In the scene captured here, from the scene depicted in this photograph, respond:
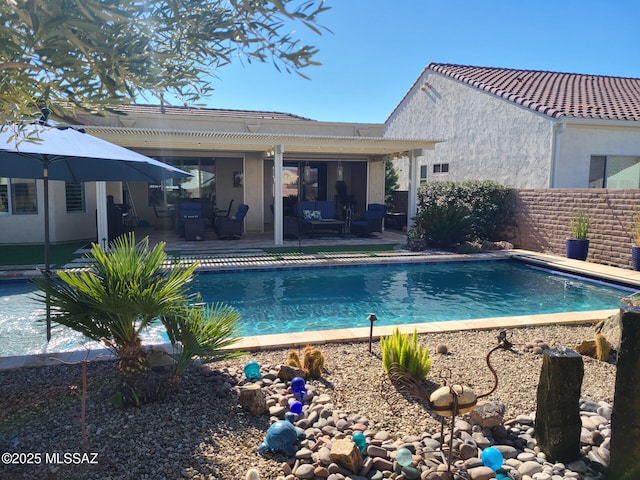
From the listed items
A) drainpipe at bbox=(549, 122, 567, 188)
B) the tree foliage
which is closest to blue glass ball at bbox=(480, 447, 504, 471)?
the tree foliage

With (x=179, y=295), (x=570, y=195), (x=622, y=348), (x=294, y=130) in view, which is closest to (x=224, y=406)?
(x=179, y=295)

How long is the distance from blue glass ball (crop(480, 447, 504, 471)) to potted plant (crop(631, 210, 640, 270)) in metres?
9.81

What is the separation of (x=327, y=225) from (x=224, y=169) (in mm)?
5241

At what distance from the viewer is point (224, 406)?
11.7ft

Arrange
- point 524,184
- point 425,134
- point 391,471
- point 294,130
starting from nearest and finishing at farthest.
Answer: point 391,471
point 524,184
point 294,130
point 425,134

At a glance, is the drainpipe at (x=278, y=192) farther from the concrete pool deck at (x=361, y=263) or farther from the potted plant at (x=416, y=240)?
the potted plant at (x=416, y=240)

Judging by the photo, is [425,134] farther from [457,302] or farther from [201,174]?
[457,302]

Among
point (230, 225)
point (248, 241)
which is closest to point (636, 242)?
point (248, 241)

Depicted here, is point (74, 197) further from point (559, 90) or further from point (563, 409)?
point (559, 90)

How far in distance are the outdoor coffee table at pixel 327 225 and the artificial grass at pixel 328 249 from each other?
1595mm

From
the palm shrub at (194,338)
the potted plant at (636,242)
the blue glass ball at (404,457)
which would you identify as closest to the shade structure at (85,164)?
the palm shrub at (194,338)

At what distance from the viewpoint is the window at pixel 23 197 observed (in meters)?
13.8

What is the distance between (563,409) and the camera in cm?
305

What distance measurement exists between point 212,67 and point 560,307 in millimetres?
7805
